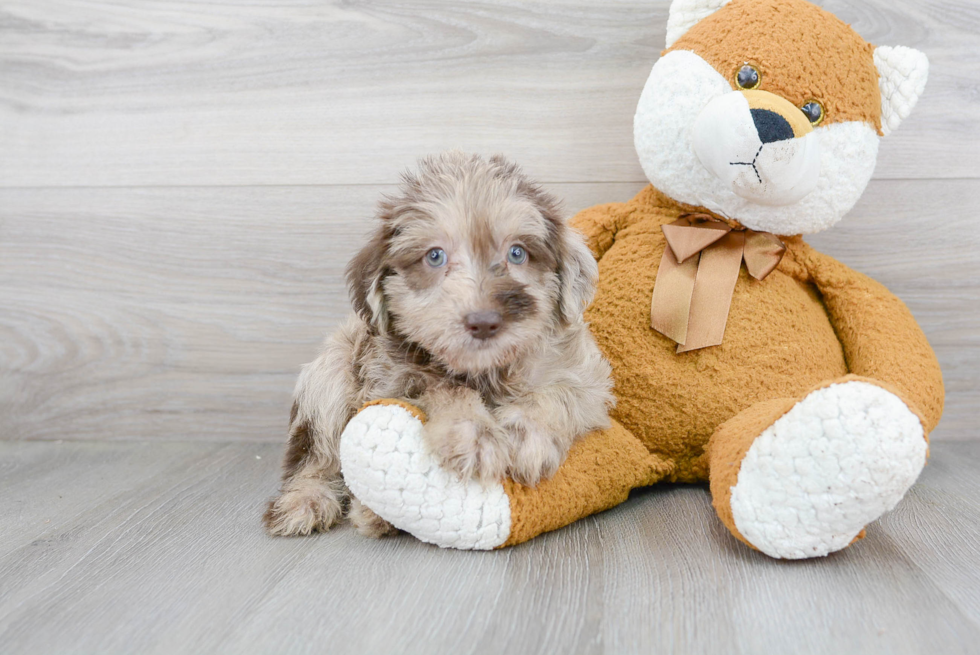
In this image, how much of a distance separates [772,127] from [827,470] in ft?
2.31

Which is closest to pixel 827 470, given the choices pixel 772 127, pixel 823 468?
pixel 823 468

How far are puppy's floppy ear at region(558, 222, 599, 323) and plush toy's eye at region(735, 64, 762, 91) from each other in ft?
1.70

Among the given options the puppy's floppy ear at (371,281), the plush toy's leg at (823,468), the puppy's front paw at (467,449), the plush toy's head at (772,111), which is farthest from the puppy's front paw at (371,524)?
the plush toy's head at (772,111)

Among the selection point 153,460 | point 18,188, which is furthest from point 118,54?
point 153,460

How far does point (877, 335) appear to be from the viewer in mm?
1712

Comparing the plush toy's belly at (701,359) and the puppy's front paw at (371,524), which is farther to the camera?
the plush toy's belly at (701,359)

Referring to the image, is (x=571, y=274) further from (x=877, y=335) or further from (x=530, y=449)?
(x=877, y=335)

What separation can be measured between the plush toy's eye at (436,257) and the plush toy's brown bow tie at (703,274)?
21.9 inches

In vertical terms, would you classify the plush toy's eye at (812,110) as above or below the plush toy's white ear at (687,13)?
below

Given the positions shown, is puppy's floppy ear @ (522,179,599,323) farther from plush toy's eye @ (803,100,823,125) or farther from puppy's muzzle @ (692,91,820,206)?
plush toy's eye @ (803,100,823,125)

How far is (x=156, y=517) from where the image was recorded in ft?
5.64

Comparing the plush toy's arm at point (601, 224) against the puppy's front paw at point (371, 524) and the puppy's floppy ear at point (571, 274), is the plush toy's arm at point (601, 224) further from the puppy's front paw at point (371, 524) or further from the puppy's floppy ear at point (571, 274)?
the puppy's front paw at point (371, 524)

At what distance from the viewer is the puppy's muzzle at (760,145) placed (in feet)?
4.91

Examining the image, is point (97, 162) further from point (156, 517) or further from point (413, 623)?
point (413, 623)
